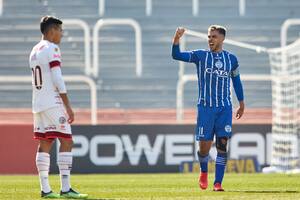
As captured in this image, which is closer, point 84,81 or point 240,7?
point 84,81

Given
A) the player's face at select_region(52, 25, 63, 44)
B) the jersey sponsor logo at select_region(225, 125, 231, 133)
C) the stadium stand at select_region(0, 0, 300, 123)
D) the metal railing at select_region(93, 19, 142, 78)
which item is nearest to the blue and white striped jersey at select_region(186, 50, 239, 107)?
the jersey sponsor logo at select_region(225, 125, 231, 133)

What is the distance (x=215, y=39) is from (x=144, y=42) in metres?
12.6

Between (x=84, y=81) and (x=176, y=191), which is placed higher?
(x=84, y=81)

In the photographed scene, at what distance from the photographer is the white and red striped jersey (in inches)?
370

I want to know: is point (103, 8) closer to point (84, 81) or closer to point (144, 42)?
point (144, 42)

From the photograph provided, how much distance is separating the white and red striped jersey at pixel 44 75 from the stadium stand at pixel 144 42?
12.7m

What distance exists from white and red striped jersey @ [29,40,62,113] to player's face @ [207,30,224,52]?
1986mm

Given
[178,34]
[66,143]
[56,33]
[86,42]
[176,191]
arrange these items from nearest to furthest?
1. [56,33]
2. [66,143]
3. [178,34]
4. [176,191]
5. [86,42]

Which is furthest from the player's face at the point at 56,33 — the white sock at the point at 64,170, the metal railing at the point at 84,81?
the metal railing at the point at 84,81

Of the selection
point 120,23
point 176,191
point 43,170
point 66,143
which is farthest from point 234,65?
point 120,23

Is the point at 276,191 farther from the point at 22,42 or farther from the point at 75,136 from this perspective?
the point at 22,42

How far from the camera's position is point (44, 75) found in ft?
31.0

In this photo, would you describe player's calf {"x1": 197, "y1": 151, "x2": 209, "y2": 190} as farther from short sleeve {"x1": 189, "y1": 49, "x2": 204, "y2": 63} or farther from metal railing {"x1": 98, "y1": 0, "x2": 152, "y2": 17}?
metal railing {"x1": 98, "y1": 0, "x2": 152, "y2": 17}

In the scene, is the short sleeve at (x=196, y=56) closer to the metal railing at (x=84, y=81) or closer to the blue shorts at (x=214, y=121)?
the blue shorts at (x=214, y=121)
